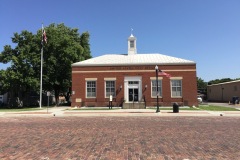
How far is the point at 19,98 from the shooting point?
157 ft

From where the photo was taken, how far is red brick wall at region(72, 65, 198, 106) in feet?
125

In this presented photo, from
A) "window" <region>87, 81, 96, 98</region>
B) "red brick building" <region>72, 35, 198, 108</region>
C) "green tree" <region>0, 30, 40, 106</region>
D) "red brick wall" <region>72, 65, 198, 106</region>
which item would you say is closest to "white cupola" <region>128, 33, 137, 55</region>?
"red brick building" <region>72, 35, 198, 108</region>

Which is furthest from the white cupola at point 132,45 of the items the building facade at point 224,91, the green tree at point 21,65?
the building facade at point 224,91

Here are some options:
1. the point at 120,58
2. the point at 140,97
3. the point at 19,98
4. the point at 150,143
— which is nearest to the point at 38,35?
the point at 19,98

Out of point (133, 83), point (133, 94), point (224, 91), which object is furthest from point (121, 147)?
point (224, 91)

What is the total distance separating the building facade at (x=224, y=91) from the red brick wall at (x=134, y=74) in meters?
21.0

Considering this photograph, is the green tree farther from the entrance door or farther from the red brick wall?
the entrance door

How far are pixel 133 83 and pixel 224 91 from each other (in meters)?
32.4

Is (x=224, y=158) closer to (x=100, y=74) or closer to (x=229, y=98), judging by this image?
(x=100, y=74)

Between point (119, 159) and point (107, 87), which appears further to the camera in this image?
point (107, 87)

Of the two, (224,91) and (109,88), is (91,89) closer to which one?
(109,88)

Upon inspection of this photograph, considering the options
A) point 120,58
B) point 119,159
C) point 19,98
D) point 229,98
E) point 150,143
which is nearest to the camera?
point 119,159

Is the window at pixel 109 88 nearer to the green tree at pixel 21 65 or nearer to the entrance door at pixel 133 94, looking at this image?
the entrance door at pixel 133 94

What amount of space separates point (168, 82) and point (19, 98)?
85.7 feet
